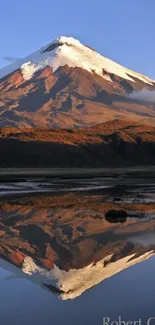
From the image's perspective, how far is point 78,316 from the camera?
1240 centimetres

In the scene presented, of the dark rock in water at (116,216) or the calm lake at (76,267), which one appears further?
the dark rock in water at (116,216)

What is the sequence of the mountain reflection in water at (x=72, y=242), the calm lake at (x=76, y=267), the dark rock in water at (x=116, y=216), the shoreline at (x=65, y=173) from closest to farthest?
the calm lake at (x=76, y=267) → the mountain reflection in water at (x=72, y=242) → the dark rock in water at (x=116, y=216) → the shoreline at (x=65, y=173)

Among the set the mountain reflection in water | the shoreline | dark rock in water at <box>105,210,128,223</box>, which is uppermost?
the shoreline

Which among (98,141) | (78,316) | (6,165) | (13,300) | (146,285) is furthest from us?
(98,141)

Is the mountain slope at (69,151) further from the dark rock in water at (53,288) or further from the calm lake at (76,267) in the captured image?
the dark rock in water at (53,288)

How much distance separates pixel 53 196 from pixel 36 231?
2411cm

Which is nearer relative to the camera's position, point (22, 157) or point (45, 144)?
point (22, 157)

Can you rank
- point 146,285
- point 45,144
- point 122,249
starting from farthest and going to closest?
point 45,144, point 122,249, point 146,285

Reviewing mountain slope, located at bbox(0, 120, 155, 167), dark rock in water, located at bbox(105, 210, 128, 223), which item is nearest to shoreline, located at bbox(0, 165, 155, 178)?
mountain slope, located at bbox(0, 120, 155, 167)

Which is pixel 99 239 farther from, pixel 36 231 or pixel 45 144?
pixel 45 144

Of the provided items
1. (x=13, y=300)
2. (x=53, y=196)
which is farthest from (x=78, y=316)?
(x=53, y=196)

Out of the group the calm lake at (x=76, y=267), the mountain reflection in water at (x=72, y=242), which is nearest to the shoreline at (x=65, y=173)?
→ the mountain reflection in water at (x=72, y=242)

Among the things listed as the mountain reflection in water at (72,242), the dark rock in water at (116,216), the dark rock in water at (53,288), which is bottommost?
the dark rock in water at (53,288)

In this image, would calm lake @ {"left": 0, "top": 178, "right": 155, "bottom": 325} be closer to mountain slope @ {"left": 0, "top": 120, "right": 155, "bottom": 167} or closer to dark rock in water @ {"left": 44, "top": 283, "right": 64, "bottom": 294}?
dark rock in water @ {"left": 44, "top": 283, "right": 64, "bottom": 294}
